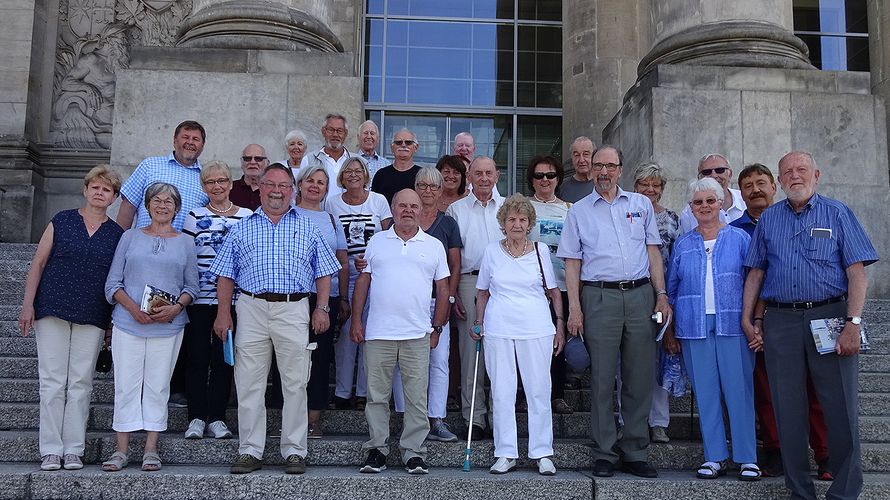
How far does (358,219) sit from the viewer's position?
20.1 feet

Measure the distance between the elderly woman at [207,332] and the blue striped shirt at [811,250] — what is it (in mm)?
3462

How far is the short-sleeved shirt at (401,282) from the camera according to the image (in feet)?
17.5

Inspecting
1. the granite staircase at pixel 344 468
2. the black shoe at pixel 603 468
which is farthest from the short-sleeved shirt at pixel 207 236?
the black shoe at pixel 603 468

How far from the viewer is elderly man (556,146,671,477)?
524 centimetres

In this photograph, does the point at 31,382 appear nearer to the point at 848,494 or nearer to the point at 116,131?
the point at 116,131

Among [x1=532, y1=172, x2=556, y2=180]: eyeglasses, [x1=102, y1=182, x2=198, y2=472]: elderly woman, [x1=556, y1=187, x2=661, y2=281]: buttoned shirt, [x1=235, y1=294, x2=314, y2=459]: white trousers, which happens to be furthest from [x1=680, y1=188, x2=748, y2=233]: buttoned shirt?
[x1=102, y1=182, x2=198, y2=472]: elderly woman

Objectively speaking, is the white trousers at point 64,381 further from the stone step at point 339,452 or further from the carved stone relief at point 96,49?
the carved stone relief at point 96,49

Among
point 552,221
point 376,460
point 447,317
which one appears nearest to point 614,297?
point 552,221

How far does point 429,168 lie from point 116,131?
4374mm

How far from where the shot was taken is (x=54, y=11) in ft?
41.9

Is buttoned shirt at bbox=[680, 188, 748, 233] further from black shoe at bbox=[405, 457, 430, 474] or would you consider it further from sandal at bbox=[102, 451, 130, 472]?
sandal at bbox=[102, 451, 130, 472]

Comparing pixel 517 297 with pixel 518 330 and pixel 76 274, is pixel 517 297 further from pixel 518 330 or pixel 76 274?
pixel 76 274

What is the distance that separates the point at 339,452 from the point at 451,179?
2.29 m

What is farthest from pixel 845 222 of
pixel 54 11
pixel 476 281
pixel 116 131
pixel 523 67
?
pixel 54 11
